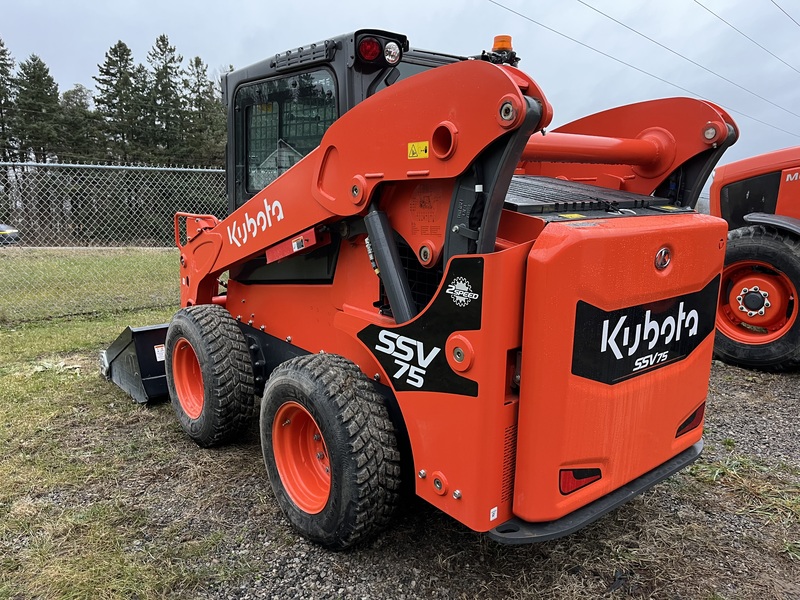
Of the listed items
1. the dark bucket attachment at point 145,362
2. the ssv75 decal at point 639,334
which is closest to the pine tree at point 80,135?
the dark bucket attachment at point 145,362

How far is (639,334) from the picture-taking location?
207 centimetres

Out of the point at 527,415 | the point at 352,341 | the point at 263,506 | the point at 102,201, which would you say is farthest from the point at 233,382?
the point at 102,201

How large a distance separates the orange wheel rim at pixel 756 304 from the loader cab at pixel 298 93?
3.40m

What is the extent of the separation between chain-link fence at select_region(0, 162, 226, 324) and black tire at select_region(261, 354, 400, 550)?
5.45 m

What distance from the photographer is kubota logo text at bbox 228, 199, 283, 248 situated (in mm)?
2777

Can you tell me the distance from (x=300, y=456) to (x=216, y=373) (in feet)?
2.59

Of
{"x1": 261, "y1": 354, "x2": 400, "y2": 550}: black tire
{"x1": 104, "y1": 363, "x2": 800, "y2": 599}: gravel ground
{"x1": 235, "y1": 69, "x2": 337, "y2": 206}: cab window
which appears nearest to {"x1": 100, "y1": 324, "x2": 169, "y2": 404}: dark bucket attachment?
{"x1": 104, "y1": 363, "x2": 800, "y2": 599}: gravel ground

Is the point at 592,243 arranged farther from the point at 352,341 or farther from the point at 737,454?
the point at 737,454

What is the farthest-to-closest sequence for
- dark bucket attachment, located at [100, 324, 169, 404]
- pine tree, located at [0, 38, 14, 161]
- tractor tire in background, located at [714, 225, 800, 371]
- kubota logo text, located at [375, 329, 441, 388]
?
pine tree, located at [0, 38, 14, 161] < tractor tire in background, located at [714, 225, 800, 371] < dark bucket attachment, located at [100, 324, 169, 404] < kubota logo text, located at [375, 329, 441, 388]

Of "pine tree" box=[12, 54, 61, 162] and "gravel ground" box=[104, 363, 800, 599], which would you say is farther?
"pine tree" box=[12, 54, 61, 162]

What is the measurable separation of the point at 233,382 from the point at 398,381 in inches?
52.3

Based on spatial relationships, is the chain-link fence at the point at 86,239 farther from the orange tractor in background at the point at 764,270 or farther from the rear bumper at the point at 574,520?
the rear bumper at the point at 574,520

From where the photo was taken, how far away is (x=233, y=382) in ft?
10.5

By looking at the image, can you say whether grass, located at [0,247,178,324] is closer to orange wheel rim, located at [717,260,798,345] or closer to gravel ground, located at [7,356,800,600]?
gravel ground, located at [7,356,800,600]
